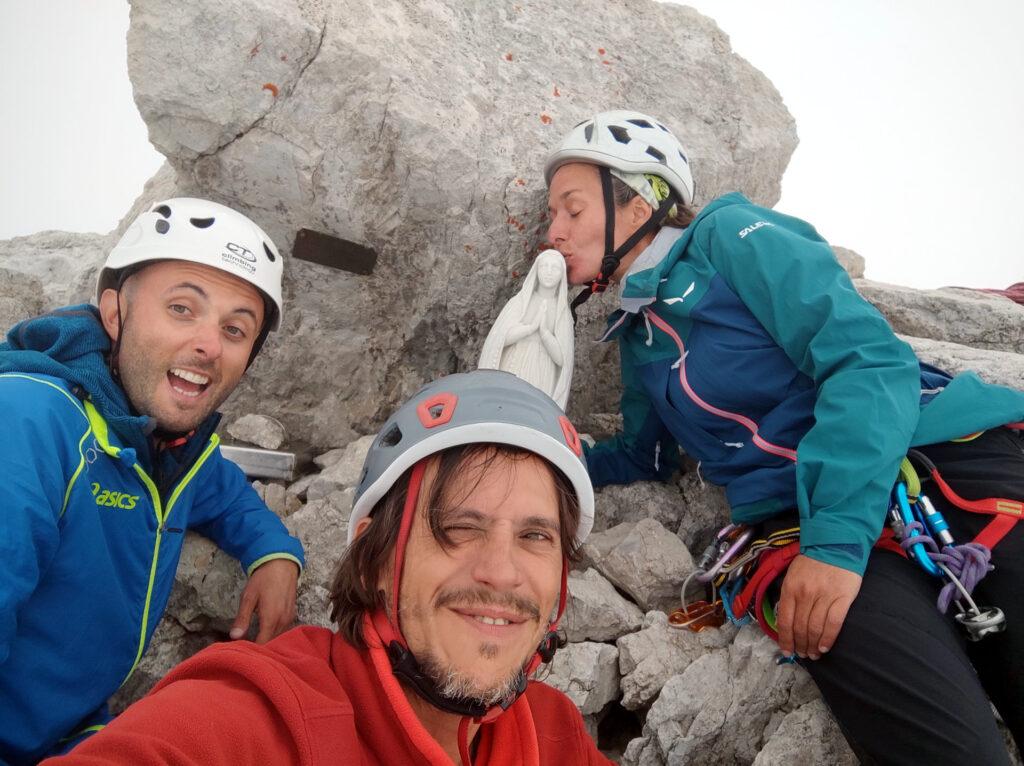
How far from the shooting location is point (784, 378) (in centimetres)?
360

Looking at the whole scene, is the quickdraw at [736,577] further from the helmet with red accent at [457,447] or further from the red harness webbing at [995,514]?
the helmet with red accent at [457,447]

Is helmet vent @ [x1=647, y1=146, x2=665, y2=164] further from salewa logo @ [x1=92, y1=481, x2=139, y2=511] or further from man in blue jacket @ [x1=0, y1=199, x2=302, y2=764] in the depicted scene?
salewa logo @ [x1=92, y1=481, x2=139, y2=511]

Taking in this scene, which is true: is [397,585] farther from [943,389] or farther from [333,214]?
[333,214]

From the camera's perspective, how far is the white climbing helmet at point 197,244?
3.39 m

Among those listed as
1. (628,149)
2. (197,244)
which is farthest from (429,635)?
(628,149)

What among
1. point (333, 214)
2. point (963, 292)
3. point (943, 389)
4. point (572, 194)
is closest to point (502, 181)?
point (572, 194)

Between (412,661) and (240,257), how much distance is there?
2304 mm

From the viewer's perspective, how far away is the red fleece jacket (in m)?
1.60

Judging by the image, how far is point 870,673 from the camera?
272 cm

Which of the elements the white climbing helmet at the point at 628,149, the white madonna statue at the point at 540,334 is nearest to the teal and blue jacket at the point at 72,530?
the white madonna statue at the point at 540,334

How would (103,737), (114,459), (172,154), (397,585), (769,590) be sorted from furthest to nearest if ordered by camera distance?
(172,154), (769,590), (114,459), (397,585), (103,737)

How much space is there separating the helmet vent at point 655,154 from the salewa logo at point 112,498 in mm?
3667

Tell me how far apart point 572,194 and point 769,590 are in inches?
108

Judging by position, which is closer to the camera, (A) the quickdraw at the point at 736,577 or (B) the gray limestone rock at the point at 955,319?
(A) the quickdraw at the point at 736,577
